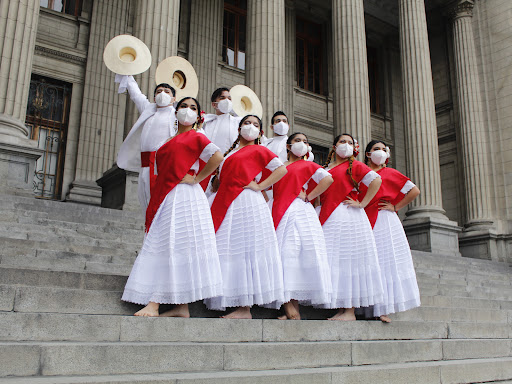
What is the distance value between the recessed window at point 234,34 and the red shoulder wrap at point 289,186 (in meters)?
14.7

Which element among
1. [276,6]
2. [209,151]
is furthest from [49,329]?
[276,6]

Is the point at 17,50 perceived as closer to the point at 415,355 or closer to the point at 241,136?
the point at 241,136

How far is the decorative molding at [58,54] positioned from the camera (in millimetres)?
15125

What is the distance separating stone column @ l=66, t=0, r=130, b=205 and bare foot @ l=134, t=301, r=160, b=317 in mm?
11045

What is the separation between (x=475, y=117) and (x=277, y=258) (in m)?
17.0

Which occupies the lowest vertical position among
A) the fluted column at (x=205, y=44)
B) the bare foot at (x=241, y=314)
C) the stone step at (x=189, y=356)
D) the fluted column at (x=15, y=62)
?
the stone step at (x=189, y=356)

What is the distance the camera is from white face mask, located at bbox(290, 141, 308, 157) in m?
5.36

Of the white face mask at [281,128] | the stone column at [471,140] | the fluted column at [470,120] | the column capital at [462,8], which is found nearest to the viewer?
the white face mask at [281,128]

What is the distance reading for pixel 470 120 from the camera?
63.4 ft

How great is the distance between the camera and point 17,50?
1023 cm

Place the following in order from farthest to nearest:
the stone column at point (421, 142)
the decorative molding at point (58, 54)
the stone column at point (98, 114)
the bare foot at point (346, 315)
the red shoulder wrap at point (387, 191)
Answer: the stone column at point (421, 142) → the decorative molding at point (58, 54) → the stone column at point (98, 114) → the red shoulder wrap at point (387, 191) → the bare foot at point (346, 315)

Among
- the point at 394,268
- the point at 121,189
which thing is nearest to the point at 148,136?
the point at 394,268

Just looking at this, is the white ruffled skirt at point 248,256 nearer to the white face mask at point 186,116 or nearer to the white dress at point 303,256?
the white dress at point 303,256

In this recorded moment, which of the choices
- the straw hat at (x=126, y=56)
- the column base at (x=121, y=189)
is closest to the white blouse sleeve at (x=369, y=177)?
the straw hat at (x=126, y=56)
